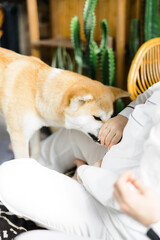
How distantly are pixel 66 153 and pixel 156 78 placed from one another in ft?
2.04

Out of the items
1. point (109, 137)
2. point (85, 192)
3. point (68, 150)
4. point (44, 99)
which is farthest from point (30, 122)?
point (85, 192)

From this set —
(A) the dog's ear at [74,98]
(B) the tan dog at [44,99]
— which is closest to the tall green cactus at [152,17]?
(B) the tan dog at [44,99]

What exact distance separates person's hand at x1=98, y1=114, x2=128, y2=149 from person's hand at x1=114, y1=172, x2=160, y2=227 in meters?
0.39

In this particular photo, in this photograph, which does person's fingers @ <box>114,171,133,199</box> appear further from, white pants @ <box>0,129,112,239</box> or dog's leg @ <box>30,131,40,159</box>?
dog's leg @ <box>30,131,40,159</box>

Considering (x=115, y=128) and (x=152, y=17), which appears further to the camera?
(x=152, y=17)

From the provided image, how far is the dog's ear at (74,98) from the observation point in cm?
115

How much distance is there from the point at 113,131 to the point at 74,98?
0.92ft

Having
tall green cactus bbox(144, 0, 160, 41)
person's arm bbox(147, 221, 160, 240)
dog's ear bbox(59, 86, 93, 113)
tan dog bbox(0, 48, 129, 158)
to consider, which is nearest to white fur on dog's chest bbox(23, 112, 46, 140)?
tan dog bbox(0, 48, 129, 158)

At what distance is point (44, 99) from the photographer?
48.3 inches

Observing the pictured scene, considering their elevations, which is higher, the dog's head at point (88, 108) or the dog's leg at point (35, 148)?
the dog's head at point (88, 108)

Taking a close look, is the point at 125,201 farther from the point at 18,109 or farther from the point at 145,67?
the point at 145,67

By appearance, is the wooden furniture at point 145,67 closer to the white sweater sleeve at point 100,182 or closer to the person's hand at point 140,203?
the white sweater sleeve at point 100,182

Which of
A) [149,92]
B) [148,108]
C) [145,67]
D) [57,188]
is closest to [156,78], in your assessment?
[145,67]

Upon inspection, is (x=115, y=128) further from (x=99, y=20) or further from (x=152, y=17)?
(x=99, y=20)
